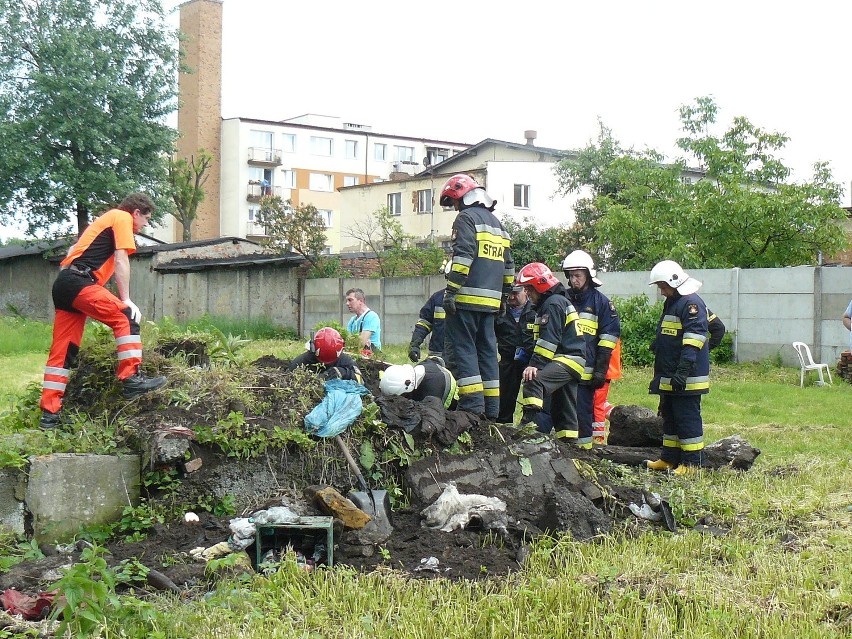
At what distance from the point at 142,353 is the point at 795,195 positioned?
18.0 m

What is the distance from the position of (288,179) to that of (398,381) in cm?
5749

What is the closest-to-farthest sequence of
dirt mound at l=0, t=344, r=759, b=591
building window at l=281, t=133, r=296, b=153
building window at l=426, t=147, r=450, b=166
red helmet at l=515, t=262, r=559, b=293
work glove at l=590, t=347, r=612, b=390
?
dirt mound at l=0, t=344, r=759, b=591 < red helmet at l=515, t=262, r=559, b=293 < work glove at l=590, t=347, r=612, b=390 < building window at l=281, t=133, r=296, b=153 < building window at l=426, t=147, r=450, b=166

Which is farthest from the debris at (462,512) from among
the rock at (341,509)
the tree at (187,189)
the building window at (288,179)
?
the building window at (288,179)

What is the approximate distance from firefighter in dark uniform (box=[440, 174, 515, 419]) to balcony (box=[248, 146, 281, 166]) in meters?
53.0

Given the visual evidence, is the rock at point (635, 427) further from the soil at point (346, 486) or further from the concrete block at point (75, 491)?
the concrete block at point (75, 491)

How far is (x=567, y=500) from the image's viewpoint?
20.1ft

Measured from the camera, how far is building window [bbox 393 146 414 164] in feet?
222

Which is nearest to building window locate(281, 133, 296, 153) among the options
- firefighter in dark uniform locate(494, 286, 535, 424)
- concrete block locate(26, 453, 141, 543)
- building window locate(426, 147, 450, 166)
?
building window locate(426, 147, 450, 166)

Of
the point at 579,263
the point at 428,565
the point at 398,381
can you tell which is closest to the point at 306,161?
the point at 579,263

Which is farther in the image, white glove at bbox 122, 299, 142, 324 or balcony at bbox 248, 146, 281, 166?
balcony at bbox 248, 146, 281, 166

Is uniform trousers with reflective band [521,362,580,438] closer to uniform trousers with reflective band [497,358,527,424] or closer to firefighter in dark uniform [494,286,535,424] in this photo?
firefighter in dark uniform [494,286,535,424]

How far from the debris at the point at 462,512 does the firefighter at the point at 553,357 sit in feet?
6.70

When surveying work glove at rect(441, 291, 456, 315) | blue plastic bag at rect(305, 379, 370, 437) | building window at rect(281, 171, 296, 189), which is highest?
building window at rect(281, 171, 296, 189)

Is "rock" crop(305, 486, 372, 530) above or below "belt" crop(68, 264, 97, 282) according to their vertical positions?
below
